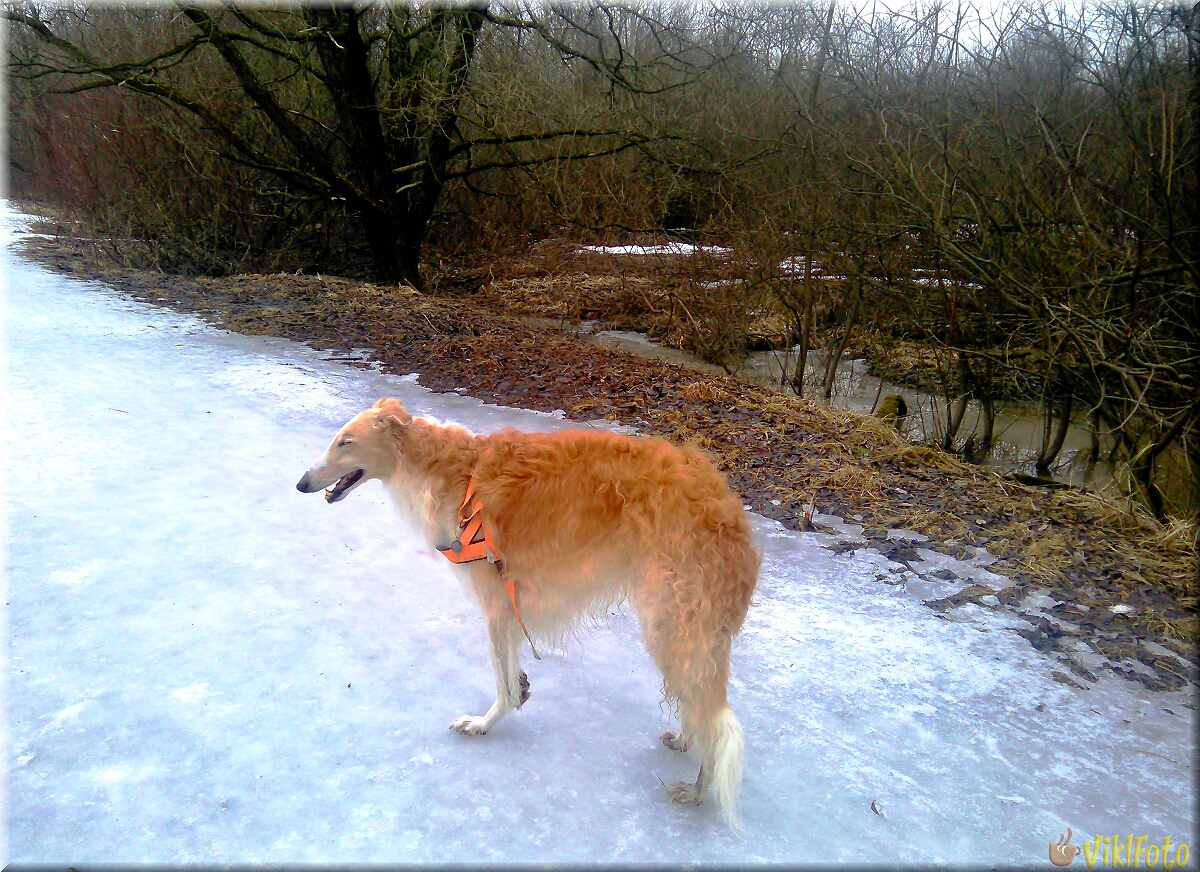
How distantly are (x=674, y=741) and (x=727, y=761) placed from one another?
592 millimetres

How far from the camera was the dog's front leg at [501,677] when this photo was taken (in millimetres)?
3160

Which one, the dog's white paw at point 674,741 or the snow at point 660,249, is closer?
the dog's white paw at point 674,741

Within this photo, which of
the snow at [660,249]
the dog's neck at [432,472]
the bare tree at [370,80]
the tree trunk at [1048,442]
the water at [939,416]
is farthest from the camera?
the snow at [660,249]

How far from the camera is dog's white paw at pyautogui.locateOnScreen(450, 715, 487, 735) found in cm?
315

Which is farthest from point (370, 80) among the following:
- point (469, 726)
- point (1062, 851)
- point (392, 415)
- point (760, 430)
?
point (1062, 851)

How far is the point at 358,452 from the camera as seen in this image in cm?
341

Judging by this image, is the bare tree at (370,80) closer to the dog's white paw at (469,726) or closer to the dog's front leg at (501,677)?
the dog's front leg at (501,677)

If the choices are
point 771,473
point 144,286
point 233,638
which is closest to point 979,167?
point 771,473

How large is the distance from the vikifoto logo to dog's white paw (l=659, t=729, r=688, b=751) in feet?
4.51

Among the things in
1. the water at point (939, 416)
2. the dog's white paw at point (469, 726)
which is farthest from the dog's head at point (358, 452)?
the water at point (939, 416)

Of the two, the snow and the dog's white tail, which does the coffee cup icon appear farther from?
the snow

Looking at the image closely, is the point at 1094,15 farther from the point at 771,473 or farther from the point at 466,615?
the point at 466,615

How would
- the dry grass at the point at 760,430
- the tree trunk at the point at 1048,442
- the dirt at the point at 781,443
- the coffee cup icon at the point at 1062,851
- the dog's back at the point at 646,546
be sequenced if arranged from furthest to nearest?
the tree trunk at the point at 1048,442 → the dry grass at the point at 760,430 → the dirt at the point at 781,443 → the dog's back at the point at 646,546 → the coffee cup icon at the point at 1062,851

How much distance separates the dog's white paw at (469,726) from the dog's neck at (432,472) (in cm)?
79
